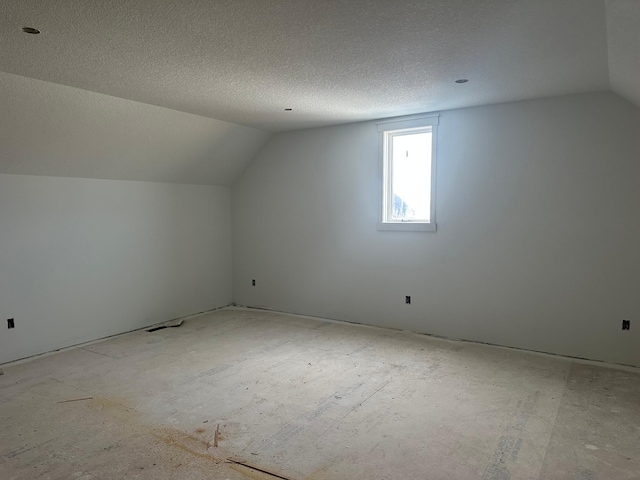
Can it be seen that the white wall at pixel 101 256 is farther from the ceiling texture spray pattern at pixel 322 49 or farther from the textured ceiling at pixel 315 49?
the textured ceiling at pixel 315 49

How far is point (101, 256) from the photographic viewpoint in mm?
4582

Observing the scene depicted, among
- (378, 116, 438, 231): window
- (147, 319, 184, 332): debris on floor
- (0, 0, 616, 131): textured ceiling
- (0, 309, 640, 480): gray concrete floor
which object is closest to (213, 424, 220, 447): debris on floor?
(0, 309, 640, 480): gray concrete floor

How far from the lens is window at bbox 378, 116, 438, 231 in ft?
14.9

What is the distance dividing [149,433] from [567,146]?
3.97 m

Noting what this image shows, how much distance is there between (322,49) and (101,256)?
3.32m

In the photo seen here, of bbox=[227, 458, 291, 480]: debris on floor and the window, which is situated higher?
the window

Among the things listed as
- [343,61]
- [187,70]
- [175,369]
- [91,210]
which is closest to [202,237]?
[91,210]

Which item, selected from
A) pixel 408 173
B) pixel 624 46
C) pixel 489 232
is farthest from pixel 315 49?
pixel 489 232

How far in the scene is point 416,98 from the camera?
385 cm

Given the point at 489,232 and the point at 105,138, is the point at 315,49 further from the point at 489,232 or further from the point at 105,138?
the point at 489,232

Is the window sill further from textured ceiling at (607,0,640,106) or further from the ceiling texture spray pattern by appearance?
textured ceiling at (607,0,640,106)

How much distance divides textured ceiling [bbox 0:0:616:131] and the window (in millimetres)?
723

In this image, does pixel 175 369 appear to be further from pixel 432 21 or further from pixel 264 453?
pixel 432 21

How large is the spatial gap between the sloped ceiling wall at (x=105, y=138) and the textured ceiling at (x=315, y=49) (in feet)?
0.81
